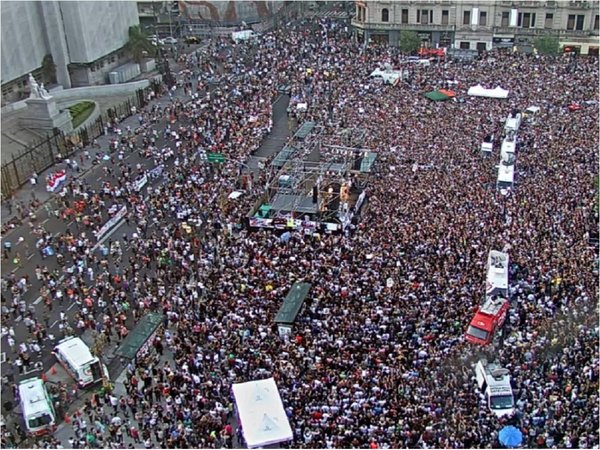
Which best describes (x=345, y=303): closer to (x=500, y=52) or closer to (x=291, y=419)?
(x=291, y=419)

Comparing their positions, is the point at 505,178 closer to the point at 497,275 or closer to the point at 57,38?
the point at 497,275

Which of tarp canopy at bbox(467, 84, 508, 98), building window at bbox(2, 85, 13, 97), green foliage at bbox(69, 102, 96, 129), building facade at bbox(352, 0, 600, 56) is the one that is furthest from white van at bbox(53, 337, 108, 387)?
building facade at bbox(352, 0, 600, 56)

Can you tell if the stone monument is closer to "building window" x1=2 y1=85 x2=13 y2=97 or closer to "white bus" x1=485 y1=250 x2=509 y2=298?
"building window" x1=2 y1=85 x2=13 y2=97

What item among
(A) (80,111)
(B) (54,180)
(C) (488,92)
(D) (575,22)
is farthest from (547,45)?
(B) (54,180)

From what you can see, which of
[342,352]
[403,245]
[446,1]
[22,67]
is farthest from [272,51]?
[342,352]

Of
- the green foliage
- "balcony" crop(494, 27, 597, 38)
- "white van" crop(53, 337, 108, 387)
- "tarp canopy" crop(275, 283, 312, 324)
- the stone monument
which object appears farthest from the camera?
"balcony" crop(494, 27, 597, 38)

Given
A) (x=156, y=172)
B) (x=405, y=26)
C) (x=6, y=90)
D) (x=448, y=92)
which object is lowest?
(x=156, y=172)

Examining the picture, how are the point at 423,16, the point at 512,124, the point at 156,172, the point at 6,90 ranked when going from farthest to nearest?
the point at 423,16 < the point at 6,90 < the point at 512,124 < the point at 156,172

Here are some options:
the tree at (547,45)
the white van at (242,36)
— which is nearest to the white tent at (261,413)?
Result: the tree at (547,45)
